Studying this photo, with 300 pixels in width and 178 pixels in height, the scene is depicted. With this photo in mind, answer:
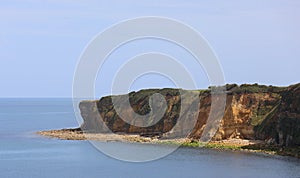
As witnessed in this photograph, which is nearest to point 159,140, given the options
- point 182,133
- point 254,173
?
point 182,133

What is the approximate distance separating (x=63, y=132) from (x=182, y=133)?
102ft

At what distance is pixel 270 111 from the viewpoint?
97.1 m

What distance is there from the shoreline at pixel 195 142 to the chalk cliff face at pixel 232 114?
6.51 ft

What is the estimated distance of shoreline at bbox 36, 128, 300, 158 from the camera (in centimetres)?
8369

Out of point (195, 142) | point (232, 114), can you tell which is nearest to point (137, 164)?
point (195, 142)

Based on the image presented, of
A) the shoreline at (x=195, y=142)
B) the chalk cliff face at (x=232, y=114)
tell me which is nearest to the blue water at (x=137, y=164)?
the shoreline at (x=195, y=142)

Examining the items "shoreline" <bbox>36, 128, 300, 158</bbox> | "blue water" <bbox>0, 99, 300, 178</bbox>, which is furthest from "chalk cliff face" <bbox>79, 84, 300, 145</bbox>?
"blue water" <bbox>0, 99, 300, 178</bbox>

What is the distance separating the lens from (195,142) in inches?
3794

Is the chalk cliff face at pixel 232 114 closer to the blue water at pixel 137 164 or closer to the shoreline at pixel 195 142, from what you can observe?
the shoreline at pixel 195 142

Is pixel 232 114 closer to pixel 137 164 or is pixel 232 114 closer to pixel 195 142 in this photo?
pixel 195 142

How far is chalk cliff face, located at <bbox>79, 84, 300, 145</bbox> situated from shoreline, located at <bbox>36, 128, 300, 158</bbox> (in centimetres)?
198

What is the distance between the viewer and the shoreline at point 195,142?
8369 cm

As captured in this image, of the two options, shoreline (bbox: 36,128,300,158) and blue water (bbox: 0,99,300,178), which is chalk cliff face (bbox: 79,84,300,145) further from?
blue water (bbox: 0,99,300,178)

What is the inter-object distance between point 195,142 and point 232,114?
792cm
